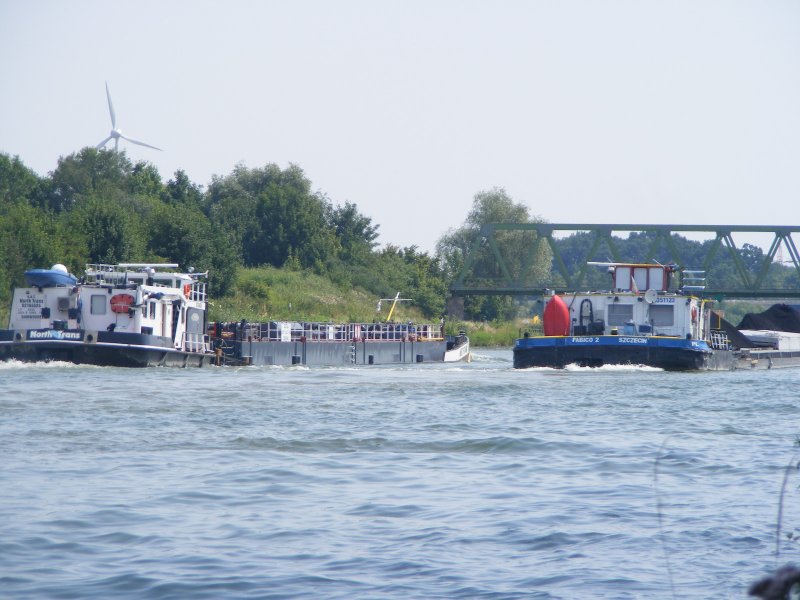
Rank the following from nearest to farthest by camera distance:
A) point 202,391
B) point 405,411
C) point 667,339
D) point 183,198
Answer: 1. point 405,411
2. point 202,391
3. point 667,339
4. point 183,198

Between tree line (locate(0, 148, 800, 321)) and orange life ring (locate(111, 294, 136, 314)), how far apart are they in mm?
16853

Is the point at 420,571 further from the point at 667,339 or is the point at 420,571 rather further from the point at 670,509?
the point at 667,339

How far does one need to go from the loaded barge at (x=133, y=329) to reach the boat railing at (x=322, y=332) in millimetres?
69

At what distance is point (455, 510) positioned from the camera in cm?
1388

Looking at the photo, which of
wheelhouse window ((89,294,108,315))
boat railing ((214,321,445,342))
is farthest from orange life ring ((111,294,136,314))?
boat railing ((214,321,445,342))

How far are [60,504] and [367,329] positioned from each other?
46287 millimetres

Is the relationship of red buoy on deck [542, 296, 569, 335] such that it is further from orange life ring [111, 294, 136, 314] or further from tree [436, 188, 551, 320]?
tree [436, 188, 551, 320]

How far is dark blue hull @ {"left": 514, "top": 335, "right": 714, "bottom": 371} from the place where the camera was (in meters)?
41.8

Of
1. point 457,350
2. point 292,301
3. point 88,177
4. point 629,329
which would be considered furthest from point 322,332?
point 88,177

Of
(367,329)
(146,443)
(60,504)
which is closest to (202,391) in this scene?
(146,443)

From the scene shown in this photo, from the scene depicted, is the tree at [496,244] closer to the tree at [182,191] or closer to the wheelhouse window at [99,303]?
the tree at [182,191]

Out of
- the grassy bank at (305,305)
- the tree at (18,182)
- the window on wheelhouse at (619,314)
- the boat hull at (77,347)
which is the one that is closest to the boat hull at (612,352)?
the window on wheelhouse at (619,314)

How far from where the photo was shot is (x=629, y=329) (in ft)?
144

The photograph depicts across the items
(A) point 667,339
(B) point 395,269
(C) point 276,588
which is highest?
(B) point 395,269
